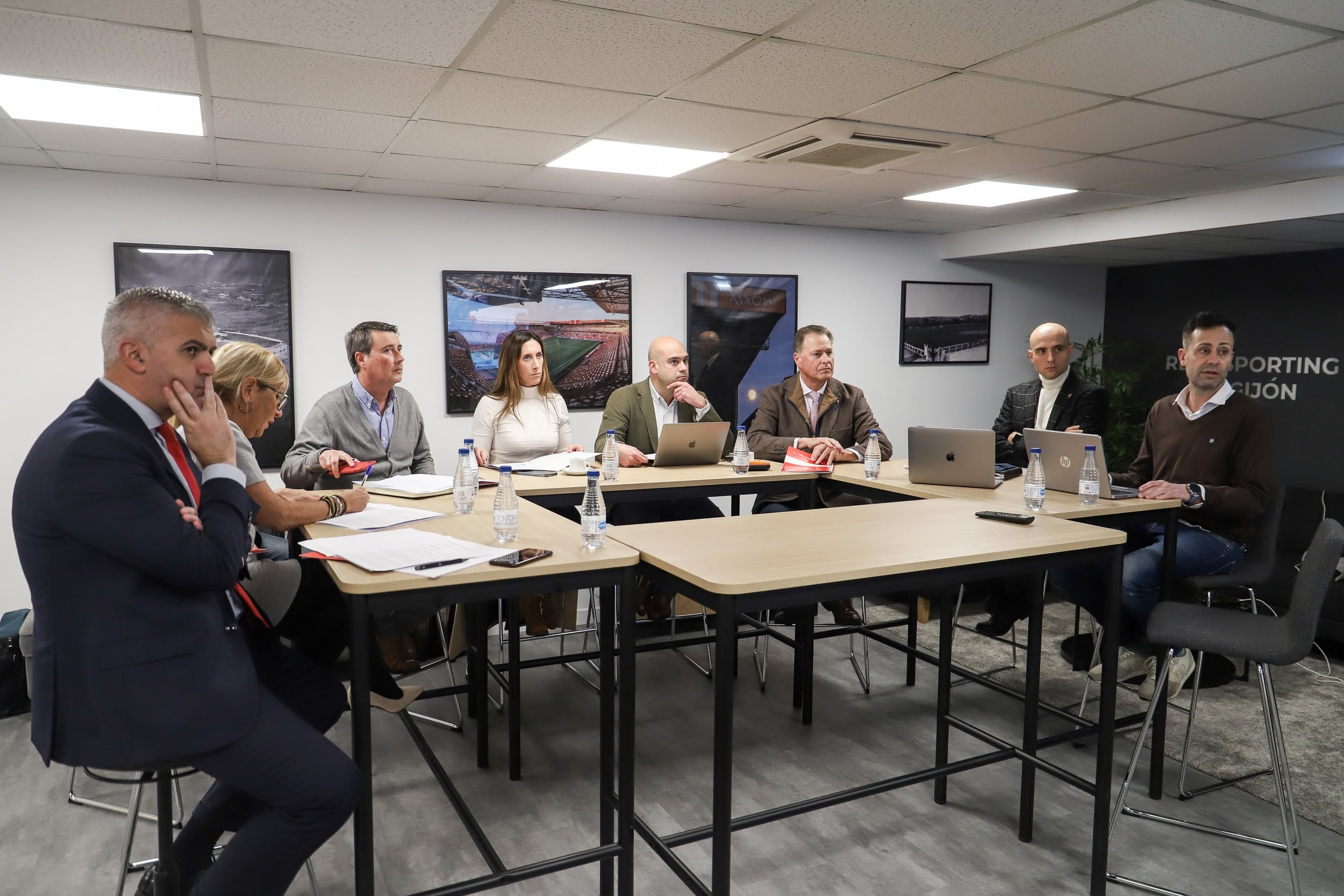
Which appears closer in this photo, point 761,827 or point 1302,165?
point 761,827

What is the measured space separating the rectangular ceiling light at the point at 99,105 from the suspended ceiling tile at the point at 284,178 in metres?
0.79

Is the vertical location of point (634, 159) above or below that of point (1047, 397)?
above

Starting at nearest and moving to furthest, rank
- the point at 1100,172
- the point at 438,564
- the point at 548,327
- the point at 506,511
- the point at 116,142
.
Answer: the point at 438,564 → the point at 506,511 → the point at 116,142 → the point at 1100,172 → the point at 548,327

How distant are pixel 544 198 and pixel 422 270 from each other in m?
0.83

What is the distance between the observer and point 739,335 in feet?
19.7

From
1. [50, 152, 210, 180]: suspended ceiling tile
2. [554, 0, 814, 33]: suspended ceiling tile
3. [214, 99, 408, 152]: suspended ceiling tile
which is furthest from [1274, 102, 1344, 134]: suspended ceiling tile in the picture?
[50, 152, 210, 180]: suspended ceiling tile

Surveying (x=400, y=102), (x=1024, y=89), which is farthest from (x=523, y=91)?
(x=1024, y=89)

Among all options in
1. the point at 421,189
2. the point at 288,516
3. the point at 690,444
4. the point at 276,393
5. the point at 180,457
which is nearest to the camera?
the point at 180,457

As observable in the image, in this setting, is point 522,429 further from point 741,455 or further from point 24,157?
point 24,157

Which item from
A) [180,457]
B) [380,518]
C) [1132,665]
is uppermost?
[180,457]

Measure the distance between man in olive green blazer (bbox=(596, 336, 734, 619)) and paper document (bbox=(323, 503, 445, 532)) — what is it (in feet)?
5.16

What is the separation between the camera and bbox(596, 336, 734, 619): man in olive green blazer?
4121 millimetres

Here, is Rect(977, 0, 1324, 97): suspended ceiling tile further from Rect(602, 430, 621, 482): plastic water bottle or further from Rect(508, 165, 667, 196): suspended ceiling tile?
Rect(508, 165, 667, 196): suspended ceiling tile

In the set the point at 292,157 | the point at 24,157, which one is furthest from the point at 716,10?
the point at 24,157
